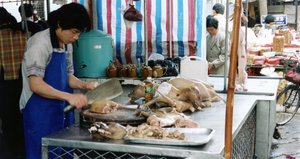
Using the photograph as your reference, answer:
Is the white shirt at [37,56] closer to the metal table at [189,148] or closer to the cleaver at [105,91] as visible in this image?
the cleaver at [105,91]

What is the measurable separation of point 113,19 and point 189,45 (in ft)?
4.45

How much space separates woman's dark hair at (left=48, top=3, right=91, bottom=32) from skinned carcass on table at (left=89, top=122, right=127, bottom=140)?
2.50 feet

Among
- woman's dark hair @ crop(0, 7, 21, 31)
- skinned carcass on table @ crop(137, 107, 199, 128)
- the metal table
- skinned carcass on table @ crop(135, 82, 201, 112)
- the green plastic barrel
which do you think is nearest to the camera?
the metal table

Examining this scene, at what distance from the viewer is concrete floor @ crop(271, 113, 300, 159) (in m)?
5.26

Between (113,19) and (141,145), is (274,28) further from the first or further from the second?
(141,145)

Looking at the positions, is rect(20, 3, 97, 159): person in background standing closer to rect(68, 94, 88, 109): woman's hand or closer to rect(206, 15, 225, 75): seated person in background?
rect(68, 94, 88, 109): woman's hand

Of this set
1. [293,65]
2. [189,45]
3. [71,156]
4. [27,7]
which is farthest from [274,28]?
[71,156]

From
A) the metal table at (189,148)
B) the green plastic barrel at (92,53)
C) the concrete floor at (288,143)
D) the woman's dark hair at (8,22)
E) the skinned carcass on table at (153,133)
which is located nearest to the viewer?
the metal table at (189,148)

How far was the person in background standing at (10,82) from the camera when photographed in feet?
15.3

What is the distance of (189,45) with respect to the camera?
21.6 ft

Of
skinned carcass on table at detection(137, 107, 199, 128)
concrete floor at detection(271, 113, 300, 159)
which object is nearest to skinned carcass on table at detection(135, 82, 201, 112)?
skinned carcass on table at detection(137, 107, 199, 128)

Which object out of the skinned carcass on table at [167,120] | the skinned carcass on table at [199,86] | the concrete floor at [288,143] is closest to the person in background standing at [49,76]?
the skinned carcass on table at [167,120]

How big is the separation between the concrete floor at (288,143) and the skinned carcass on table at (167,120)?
2.95 m

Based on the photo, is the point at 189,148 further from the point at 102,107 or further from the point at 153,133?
the point at 102,107
